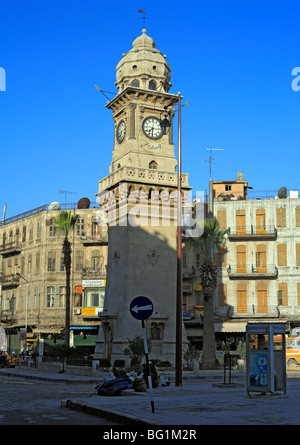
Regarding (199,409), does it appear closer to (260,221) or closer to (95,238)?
(260,221)

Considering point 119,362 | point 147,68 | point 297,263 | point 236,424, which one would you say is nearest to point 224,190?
point 297,263

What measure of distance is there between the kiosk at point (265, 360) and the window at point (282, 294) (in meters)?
35.7

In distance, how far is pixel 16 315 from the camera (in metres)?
65.6

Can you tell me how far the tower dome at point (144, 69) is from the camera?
3922 centimetres

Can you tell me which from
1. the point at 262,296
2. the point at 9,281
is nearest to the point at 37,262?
the point at 9,281

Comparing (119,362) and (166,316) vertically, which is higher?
(166,316)

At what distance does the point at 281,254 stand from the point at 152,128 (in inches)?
808

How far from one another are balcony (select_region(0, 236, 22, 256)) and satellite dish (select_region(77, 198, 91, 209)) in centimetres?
835

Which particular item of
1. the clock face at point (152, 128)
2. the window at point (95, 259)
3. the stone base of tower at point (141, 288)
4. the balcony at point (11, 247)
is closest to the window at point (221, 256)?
the window at point (95, 259)

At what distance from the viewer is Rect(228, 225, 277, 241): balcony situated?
52.7m

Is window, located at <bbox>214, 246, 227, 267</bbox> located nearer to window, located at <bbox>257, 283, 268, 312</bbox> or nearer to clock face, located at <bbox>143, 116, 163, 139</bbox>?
window, located at <bbox>257, 283, 268, 312</bbox>

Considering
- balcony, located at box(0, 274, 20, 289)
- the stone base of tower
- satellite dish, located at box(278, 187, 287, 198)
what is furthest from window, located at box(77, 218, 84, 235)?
the stone base of tower
